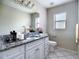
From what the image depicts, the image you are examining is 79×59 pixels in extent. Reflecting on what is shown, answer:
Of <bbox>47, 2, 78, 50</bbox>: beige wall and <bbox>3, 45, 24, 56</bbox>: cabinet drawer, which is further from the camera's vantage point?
<bbox>47, 2, 78, 50</bbox>: beige wall

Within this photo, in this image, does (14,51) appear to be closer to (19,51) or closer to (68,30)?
(19,51)

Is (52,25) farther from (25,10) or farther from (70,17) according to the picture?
(25,10)

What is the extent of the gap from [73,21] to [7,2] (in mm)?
2785

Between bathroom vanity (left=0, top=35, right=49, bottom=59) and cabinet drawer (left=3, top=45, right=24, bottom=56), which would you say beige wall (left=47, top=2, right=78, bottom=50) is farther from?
cabinet drawer (left=3, top=45, right=24, bottom=56)

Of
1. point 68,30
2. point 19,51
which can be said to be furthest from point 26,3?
point 68,30

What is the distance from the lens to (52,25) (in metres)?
3.71

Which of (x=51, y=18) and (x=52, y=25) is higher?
(x=51, y=18)

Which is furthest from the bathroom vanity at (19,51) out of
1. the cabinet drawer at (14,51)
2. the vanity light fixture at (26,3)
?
the vanity light fixture at (26,3)

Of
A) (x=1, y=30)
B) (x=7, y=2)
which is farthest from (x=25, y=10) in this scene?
(x=1, y=30)

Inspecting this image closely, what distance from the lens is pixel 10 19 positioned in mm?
1822

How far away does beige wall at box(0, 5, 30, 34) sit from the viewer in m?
1.66

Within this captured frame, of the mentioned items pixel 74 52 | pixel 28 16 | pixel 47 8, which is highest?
pixel 47 8

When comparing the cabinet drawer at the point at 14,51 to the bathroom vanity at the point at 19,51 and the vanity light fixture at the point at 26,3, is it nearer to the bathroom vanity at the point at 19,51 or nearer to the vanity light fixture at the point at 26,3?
the bathroom vanity at the point at 19,51

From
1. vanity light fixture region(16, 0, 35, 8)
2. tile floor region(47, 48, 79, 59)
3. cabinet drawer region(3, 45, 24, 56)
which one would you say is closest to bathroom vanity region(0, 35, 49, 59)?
cabinet drawer region(3, 45, 24, 56)
